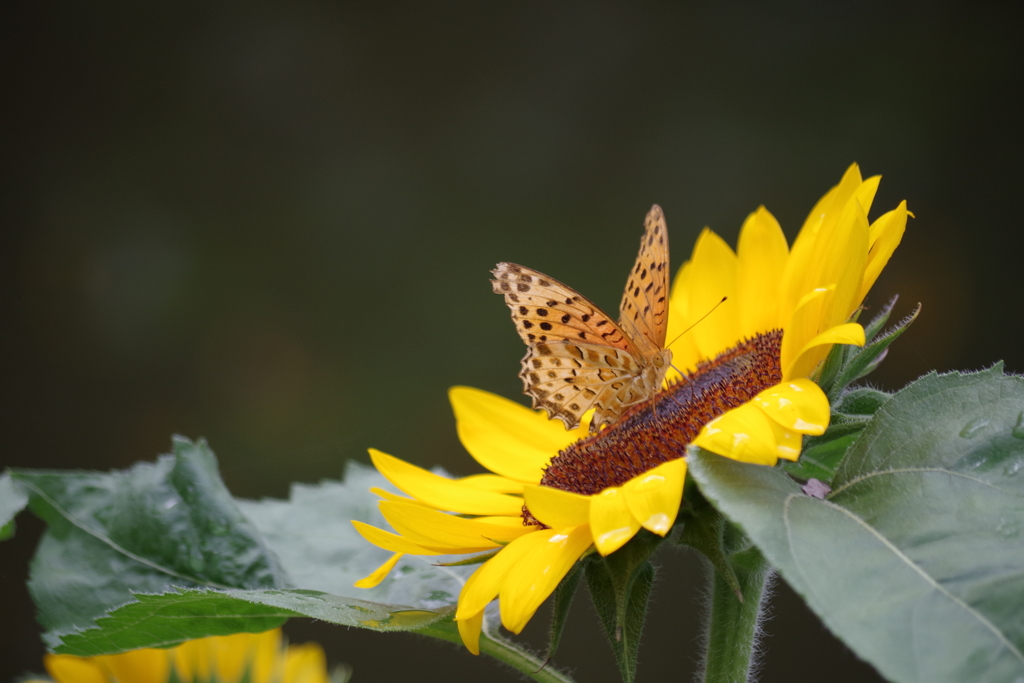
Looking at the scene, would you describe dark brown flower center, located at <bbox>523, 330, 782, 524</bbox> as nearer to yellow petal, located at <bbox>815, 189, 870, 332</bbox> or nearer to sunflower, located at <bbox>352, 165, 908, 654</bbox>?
sunflower, located at <bbox>352, 165, 908, 654</bbox>

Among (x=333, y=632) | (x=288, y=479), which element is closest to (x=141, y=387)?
(x=288, y=479)

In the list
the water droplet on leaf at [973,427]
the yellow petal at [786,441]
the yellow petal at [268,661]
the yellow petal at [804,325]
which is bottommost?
the yellow petal at [268,661]

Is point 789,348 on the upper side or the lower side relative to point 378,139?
lower

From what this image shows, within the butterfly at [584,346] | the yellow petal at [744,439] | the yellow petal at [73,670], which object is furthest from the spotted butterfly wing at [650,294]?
the yellow petal at [73,670]

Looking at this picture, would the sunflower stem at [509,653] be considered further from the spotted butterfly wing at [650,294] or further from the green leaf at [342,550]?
the spotted butterfly wing at [650,294]

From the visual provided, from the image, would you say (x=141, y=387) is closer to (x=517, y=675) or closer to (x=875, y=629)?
(x=517, y=675)

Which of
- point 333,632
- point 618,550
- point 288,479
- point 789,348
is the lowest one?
point 333,632

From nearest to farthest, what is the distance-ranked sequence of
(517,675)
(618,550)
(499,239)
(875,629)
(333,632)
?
1. (875,629)
2. (618,550)
3. (517,675)
4. (333,632)
5. (499,239)

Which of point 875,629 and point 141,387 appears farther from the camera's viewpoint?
point 141,387
